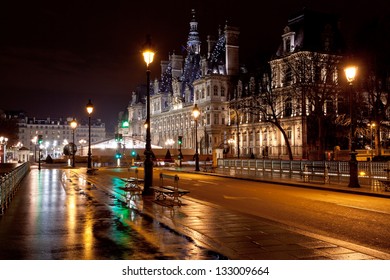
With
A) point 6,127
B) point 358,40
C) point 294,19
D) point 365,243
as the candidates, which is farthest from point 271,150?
point 365,243

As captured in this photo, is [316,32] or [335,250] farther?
[316,32]

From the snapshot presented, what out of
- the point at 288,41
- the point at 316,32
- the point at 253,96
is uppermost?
the point at 316,32

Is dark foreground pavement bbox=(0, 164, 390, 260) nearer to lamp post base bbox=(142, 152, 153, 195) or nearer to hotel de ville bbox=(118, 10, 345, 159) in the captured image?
lamp post base bbox=(142, 152, 153, 195)

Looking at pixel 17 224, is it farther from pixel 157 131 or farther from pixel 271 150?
pixel 157 131

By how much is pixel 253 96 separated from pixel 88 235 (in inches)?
2264

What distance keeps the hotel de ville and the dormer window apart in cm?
15

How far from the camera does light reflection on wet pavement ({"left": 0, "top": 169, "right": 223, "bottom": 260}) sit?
26.9 feet

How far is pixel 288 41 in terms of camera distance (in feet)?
235

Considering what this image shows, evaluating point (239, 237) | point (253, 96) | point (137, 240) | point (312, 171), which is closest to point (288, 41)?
point (253, 96)

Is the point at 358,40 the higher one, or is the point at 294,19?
the point at 294,19

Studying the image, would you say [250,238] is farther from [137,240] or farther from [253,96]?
[253,96]

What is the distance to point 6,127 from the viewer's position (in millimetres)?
92000

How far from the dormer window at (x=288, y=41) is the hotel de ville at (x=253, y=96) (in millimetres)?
151
